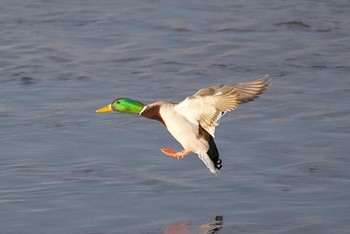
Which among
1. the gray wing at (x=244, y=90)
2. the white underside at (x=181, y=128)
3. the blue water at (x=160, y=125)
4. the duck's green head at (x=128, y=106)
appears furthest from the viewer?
the blue water at (x=160, y=125)

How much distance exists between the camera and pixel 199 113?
6777mm

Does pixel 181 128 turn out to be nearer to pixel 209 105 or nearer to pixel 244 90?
pixel 209 105

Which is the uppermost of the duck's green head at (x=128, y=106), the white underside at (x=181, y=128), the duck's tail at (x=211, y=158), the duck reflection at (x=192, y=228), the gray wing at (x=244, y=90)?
the gray wing at (x=244, y=90)

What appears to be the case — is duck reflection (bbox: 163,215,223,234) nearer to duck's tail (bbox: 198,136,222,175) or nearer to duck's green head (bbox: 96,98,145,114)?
duck's tail (bbox: 198,136,222,175)

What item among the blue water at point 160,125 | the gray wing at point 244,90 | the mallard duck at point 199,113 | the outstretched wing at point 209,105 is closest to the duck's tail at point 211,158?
the mallard duck at point 199,113

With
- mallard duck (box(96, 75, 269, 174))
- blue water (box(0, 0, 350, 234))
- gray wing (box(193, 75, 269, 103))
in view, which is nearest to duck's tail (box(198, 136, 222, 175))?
mallard duck (box(96, 75, 269, 174))

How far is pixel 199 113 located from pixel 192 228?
757 millimetres

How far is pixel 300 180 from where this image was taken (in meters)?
8.05

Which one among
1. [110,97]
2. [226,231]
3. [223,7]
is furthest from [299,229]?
[223,7]

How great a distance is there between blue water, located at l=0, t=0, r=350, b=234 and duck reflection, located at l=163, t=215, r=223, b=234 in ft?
0.06

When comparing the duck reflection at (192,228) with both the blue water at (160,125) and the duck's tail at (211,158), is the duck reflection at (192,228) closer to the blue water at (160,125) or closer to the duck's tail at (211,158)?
the blue water at (160,125)

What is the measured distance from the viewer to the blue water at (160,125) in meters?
7.34

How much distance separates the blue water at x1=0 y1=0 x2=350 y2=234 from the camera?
7336 millimetres

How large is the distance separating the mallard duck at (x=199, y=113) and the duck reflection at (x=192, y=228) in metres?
0.41
